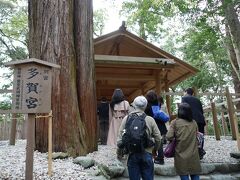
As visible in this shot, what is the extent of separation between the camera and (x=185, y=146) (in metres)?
4.57

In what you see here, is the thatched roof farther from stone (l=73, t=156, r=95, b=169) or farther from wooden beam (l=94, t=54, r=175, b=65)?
stone (l=73, t=156, r=95, b=169)

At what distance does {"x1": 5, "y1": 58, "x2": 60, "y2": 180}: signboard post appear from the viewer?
4238mm

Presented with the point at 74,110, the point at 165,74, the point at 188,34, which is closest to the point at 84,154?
the point at 74,110

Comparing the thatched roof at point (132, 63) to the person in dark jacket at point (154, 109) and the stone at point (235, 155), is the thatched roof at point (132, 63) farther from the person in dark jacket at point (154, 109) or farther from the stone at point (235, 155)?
the person in dark jacket at point (154, 109)

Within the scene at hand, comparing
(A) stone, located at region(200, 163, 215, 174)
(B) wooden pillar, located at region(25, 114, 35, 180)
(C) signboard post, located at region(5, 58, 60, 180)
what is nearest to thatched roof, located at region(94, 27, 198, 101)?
(A) stone, located at region(200, 163, 215, 174)

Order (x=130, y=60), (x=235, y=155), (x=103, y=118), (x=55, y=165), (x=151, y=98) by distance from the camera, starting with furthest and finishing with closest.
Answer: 1. (x=130, y=60)
2. (x=103, y=118)
3. (x=235, y=155)
4. (x=151, y=98)
5. (x=55, y=165)

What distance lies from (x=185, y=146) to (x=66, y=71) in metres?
3.08

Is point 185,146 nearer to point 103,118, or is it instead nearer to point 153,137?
point 153,137

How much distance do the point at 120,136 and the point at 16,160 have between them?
2.80m

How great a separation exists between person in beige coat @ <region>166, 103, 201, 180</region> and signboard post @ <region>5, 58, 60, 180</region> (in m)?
2.06

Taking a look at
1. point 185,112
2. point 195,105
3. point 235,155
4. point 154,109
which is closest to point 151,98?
point 154,109

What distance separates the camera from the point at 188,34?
1720 cm

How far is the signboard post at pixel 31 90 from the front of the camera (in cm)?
424

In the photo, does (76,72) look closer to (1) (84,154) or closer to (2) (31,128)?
(1) (84,154)
